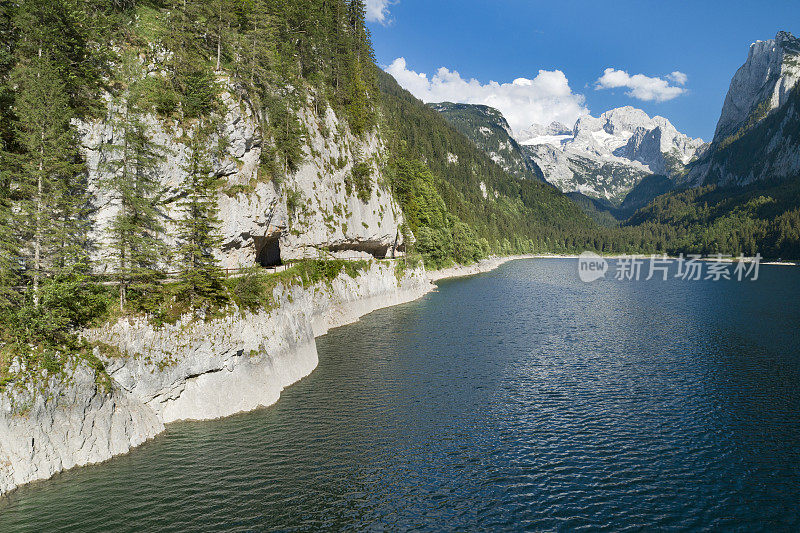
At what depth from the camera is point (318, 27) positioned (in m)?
71.8

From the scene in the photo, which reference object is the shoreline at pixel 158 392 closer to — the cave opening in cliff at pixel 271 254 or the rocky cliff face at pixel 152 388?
the rocky cliff face at pixel 152 388

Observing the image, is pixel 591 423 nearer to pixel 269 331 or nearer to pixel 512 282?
pixel 269 331

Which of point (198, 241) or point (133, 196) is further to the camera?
point (198, 241)

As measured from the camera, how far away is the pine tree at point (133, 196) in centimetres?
2666

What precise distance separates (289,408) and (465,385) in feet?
48.8

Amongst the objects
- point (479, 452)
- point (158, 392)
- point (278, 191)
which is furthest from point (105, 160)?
point (479, 452)

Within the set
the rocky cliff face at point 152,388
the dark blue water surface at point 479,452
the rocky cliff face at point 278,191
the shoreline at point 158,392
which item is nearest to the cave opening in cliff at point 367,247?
the rocky cliff face at point 278,191

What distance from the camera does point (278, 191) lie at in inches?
1903

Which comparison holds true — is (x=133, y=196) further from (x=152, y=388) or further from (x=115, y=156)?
(x=152, y=388)

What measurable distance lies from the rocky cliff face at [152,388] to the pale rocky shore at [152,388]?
5 cm

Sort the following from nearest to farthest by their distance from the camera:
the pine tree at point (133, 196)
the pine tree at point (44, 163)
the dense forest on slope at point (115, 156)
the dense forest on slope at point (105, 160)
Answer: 1. the dense forest on slope at point (105, 160)
2. the dense forest on slope at point (115, 156)
3. the pine tree at point (44, 163)
4. the pine tree at point (133, 196)

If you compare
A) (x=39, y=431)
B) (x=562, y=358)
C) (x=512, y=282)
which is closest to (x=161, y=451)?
(x=39, y=431)

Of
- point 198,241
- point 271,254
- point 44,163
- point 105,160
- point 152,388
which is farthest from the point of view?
point 271,254

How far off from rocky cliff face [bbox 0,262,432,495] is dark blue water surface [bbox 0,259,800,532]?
3.85 feet
